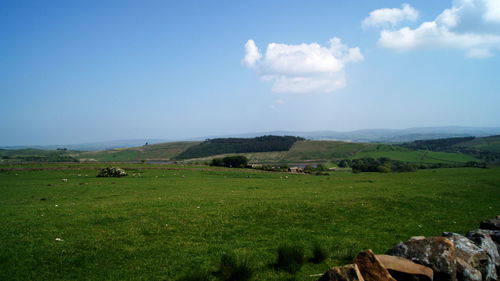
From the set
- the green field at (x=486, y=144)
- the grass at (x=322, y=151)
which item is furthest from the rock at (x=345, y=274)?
the green field at (x=486, y=144)

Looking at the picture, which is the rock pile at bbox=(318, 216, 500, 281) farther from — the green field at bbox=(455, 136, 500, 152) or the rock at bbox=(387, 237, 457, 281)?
the green field at bbox=(455, 136, 500, 152)

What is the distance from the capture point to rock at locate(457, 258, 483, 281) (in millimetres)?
7293

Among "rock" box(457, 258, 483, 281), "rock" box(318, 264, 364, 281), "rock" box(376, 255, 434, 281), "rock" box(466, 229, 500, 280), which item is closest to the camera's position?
"rock" box(318, 264, 364, 281)

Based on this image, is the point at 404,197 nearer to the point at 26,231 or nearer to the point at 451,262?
the point at 451,262

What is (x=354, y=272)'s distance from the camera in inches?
252

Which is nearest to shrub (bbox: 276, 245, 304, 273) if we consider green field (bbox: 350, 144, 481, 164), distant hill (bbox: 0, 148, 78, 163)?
distant hill (bbox: 0, 148, 78, 163)

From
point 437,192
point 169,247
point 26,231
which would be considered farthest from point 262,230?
point 437,192

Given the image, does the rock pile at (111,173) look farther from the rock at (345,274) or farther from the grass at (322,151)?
the grass at (322,151)

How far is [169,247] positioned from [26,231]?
7.70 m

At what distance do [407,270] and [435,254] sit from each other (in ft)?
3.84

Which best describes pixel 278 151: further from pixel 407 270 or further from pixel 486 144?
pixel 407 270

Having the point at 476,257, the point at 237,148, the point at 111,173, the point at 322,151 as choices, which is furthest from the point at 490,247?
the point at 237,148

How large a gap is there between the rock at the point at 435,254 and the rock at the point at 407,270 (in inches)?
16.2

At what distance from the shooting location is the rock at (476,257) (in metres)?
7.83
